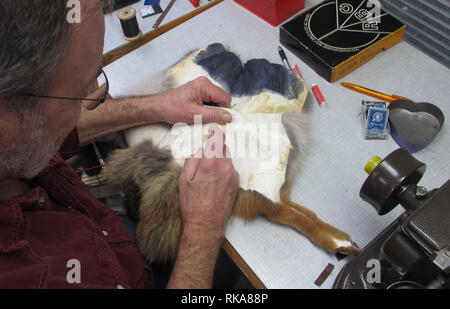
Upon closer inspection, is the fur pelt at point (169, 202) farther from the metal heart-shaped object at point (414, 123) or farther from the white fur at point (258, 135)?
the metal heart-shaped object at point (414, 123)

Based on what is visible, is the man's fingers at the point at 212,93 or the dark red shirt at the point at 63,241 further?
the man's fingers at the point at 212,93

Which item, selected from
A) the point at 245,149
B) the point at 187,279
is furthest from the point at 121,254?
the point at 245,149

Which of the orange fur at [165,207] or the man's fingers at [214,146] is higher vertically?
the man's fingers at [214,146]

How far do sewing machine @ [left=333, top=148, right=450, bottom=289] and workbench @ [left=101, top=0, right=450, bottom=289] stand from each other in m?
0.10

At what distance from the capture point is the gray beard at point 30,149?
28.2 inches

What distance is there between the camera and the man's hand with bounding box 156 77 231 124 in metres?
1.07

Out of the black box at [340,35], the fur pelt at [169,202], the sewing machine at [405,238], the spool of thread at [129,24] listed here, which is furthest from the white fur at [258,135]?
the spool of thread at [129,24]

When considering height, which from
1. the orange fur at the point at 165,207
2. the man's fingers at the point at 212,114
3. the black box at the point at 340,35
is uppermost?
the black box at the point at 340,35

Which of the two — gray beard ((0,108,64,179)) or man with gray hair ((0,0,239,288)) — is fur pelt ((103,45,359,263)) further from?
gray beard ((0,108,64,179))

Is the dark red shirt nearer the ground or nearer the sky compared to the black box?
nearer the ground

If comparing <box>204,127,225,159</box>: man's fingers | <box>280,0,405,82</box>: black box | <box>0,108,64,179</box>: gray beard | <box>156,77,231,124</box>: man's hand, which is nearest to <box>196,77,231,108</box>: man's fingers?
<box>156,77,231,124</box>: man's hand

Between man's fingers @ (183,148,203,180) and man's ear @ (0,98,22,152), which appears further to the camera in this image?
man's fingers @ (183,148,203,180)

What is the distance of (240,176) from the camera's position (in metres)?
1.01
